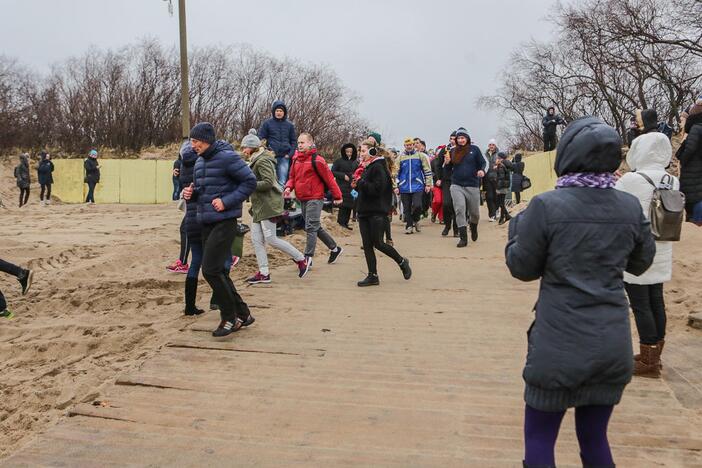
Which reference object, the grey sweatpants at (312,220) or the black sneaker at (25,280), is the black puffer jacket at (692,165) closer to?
the grey sweatpants at (312,220)

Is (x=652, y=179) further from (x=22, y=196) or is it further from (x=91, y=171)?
(x=22, y=196)

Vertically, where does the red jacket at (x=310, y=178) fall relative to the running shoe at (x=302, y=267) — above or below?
above

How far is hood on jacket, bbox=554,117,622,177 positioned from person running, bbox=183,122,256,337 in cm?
349

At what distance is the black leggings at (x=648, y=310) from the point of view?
15.2 ft

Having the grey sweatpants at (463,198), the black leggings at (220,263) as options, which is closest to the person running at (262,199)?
the black leggings at (220,263)

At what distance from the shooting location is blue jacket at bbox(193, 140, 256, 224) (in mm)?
5703

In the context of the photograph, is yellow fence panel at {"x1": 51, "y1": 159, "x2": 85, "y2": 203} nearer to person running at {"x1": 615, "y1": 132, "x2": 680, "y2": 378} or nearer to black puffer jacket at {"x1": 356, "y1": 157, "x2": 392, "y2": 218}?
black puffer jacket at {"x1": 356, "y1": 157, "x2": 392, "y2": 218}

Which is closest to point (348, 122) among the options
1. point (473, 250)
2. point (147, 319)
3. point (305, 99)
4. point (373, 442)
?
point (305, 99)

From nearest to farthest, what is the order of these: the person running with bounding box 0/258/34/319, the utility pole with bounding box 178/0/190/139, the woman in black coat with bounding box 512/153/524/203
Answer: the person running with bounding box 0/258/34/319 → the utility pole with bounding box 178/0/190/139 → the woman in black coat with bounding box 512/153/524/203

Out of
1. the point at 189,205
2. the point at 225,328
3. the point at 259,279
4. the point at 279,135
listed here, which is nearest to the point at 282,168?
the point at 279,135

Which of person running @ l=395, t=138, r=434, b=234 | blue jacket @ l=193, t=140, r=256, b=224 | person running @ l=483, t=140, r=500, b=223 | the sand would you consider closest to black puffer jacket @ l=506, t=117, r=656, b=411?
the sand

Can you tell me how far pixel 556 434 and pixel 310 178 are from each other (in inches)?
265

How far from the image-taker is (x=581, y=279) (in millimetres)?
2615

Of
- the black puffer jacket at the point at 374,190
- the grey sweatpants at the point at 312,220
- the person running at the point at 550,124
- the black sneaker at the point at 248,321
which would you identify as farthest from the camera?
the person running at the point at 550,124
